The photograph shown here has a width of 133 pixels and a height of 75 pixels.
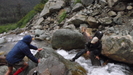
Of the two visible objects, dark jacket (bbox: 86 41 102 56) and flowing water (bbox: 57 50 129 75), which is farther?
dark jacket (bbox: 86 41 102 56)

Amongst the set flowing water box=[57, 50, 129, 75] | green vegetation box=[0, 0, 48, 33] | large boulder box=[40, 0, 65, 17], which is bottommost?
green vegetation box=[0, 0, 48, 33]

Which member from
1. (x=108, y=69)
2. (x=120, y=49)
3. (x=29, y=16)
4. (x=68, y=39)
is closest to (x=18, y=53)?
(x=68, y=39)

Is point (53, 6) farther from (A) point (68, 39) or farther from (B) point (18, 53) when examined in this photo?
(B) point (18, 53)

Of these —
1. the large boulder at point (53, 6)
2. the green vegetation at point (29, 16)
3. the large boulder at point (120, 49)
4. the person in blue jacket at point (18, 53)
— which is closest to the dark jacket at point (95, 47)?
the large boulder at point (120, 49)

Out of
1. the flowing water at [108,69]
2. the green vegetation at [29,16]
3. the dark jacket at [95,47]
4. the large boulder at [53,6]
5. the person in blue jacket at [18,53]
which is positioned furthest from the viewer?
the green vegetation at [29,16]

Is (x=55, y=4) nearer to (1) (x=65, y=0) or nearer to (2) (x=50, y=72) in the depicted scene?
(1) (x=65, y=0)

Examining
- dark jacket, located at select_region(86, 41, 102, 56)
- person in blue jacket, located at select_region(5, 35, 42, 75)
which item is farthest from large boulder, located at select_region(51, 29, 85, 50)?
person in blue jacket, located at select_region(5, 35, 42, 75)

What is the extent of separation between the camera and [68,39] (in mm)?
8859

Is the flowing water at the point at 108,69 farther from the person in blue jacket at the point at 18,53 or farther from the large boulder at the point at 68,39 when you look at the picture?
the person in blue jacket at the point at 18,53

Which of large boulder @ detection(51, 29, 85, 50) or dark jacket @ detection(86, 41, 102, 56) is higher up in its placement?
dark jacket @ detection(86, 41, 102, 56)

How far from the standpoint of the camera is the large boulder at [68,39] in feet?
29.0

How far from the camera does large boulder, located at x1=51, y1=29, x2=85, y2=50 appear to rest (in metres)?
8.84

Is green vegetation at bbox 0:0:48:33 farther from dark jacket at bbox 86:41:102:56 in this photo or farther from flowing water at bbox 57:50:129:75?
A: flowing water at bbox 57:50:129:75

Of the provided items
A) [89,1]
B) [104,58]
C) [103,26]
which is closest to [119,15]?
[103,26]
